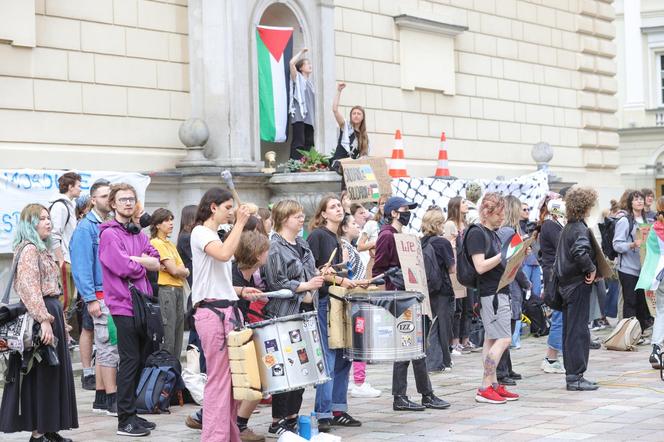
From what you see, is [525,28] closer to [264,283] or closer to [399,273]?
[399,273]

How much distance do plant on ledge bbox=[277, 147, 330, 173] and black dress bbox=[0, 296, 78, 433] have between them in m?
7.31

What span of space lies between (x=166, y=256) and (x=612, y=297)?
8244mm

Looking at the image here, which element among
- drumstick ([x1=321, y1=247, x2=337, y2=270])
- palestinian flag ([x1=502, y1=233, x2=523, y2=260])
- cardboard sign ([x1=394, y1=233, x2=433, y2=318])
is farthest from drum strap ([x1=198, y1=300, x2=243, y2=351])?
palestinian flag ([x1=502, y1=233, x2=523, y2=260])

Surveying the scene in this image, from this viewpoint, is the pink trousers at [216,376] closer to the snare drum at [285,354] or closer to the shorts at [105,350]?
the snare drum at [285,354]

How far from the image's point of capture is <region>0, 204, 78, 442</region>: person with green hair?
8148 millimetres

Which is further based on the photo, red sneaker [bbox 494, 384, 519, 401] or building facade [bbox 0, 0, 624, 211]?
building facade [bbox 0, 0, 624, 211]

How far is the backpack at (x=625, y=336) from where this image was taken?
1361 centimetres

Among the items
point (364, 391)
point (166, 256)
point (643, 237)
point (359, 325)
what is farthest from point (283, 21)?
point (359, 325)

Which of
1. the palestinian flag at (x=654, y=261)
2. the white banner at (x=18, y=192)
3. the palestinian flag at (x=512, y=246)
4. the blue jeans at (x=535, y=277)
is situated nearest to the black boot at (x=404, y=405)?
the palestinian flag at (x=512, y=246)

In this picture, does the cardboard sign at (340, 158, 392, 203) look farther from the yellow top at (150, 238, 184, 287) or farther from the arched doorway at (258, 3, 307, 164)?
the yellow top at (150, 238, 184, 287)

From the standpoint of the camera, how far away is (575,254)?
34.4 ft

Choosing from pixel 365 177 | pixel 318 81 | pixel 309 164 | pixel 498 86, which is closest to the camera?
pixel 365 177

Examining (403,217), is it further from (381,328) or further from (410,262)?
(381,328)

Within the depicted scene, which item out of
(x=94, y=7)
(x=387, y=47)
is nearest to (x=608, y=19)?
(x=387, y=47)
